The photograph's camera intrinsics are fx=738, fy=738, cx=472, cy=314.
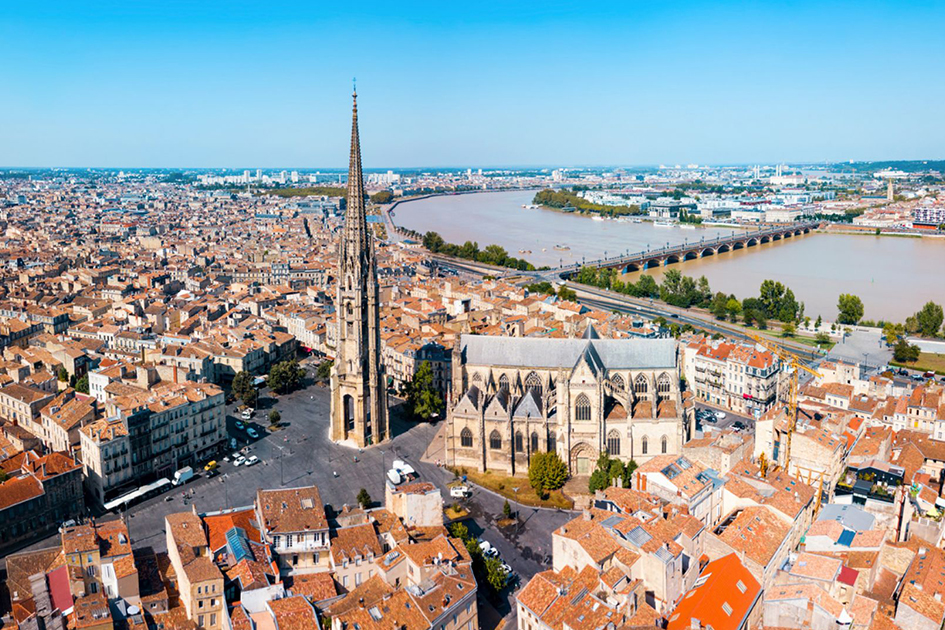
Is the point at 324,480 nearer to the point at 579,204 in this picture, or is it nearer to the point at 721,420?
the point at 721,420

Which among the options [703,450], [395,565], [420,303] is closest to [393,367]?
[420,303]

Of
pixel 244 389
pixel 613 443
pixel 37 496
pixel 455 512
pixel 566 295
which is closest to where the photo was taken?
pixel 37 496

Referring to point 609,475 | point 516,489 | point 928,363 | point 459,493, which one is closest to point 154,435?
point 459,493

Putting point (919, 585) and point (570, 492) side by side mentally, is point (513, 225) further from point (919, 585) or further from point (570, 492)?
point (919, 585)

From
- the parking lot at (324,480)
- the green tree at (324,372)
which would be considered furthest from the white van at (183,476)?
the green tree at (324,372)

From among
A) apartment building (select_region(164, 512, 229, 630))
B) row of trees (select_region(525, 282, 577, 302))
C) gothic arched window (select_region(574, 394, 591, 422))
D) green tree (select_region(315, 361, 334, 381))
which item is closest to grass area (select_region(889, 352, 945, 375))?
row of trees (select_region(525, 282, 577, 302))

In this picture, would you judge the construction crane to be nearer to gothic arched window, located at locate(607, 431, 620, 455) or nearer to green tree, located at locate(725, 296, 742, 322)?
gothic arched window, located at locate(607, 431, 620, 455)
